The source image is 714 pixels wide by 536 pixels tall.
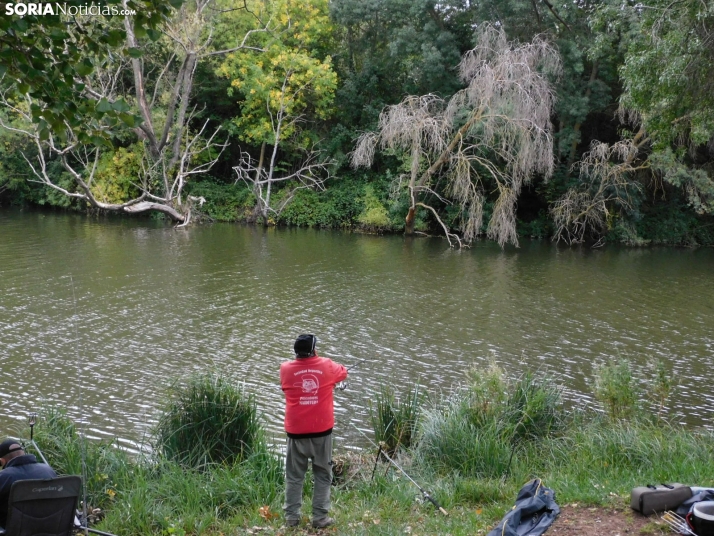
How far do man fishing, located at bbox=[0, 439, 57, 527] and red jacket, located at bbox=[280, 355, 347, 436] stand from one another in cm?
176

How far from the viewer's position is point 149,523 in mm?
5246

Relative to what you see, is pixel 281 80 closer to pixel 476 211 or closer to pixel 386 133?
pixel 386 133

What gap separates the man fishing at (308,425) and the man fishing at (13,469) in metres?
1.73

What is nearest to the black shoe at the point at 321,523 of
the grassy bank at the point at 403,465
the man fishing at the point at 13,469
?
the grassy bank at the point at 403,465

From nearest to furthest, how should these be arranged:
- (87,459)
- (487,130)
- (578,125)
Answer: (87,459)
(487,130)
(578,125)

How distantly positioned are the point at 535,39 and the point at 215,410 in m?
22.8

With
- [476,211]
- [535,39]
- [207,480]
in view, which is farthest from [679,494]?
[535,39]

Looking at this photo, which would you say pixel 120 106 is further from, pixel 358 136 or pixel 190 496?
pixel 358 136

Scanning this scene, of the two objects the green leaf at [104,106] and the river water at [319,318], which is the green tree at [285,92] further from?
the green leaf at [104,106]

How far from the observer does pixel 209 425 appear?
7.14 m

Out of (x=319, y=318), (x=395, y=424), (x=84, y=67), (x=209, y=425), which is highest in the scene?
(x=84, y=67)

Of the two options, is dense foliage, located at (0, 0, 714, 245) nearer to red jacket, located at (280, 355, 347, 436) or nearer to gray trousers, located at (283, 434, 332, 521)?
red jacket, located at (280, 355, 347, 436)

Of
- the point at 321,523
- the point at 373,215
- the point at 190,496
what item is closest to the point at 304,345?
the point at 321,523

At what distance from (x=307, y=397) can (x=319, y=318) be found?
9893 millimetres
